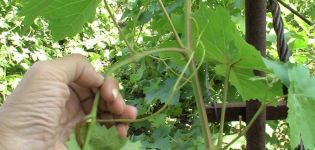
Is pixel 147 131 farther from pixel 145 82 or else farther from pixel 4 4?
pixel 4 4

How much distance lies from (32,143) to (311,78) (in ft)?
1.37

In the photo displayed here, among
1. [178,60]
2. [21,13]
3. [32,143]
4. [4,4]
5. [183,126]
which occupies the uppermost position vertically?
[4,4]

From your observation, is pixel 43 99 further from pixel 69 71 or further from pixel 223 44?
pixel 223 44

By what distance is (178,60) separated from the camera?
2.92ft

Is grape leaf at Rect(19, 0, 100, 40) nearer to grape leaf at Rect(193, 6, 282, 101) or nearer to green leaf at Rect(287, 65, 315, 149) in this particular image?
grape leaf at Rect(193, 6, 282, 101)

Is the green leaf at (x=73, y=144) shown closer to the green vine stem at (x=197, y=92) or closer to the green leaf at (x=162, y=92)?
the green vine stem at (x=197, y=92)

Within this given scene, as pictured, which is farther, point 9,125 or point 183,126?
point 183,126

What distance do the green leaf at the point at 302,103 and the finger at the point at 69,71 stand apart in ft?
0.92

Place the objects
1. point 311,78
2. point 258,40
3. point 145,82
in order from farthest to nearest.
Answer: point 145,82 < point 258,40 < point 311,78

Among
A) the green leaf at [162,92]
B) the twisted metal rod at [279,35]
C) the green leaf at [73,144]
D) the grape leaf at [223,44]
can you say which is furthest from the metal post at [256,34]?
the green leaf at [162,92]

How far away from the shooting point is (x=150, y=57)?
183 cm

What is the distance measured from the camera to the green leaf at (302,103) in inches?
26.8

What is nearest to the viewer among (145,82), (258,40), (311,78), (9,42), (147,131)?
(311,78)

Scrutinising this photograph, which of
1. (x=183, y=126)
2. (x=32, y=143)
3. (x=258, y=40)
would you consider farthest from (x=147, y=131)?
(x=32, y=143)
